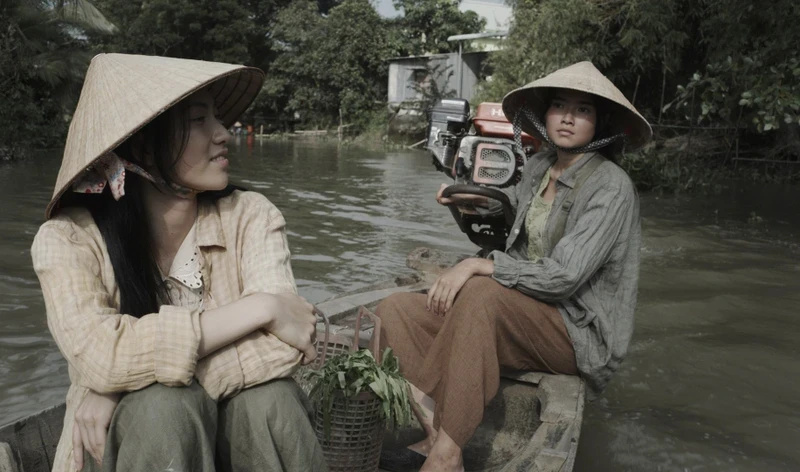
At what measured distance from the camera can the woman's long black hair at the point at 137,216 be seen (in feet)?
5.71

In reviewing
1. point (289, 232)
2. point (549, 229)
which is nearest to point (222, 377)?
point (549, 229)

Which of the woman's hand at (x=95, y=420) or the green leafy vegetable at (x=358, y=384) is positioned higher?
the woman's hand at (x=95, y=420)

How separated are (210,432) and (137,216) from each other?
1.89 ft

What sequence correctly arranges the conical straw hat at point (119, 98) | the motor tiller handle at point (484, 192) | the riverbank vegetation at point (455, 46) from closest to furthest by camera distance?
the conical straw hat at point (119, 98) < the motor tiller handle at point (484, 192) < the riverbank vegetation at point (455, 46)

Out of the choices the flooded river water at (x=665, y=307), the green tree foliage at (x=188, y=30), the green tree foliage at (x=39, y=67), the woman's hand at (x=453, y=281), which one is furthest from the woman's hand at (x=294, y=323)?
the green tree foliage at (x=188, y=30)

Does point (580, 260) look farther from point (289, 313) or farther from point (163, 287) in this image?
point (163, 287)

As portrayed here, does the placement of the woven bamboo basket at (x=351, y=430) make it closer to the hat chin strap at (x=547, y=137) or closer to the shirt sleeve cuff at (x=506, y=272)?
the shirt sleeve cuff at (x=506, y=272)

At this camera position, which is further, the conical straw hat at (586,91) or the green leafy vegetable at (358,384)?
the conical straw hat at (586,91)

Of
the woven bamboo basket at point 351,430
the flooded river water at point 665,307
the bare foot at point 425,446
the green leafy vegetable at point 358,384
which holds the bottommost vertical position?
the flooded river water at point 665,307

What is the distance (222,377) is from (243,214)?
51 centimetres

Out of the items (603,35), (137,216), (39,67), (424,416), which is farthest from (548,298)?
(39,67)

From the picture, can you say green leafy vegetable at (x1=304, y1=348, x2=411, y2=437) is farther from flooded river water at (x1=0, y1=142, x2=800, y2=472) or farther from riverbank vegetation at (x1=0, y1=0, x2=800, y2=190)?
riverbank vegetation at (x1=0, y1=0, x2=800, y2=190)

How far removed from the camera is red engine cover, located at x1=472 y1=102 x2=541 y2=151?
4.23 meters

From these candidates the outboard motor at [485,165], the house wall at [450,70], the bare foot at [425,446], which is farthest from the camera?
the house wall at [450,70]
